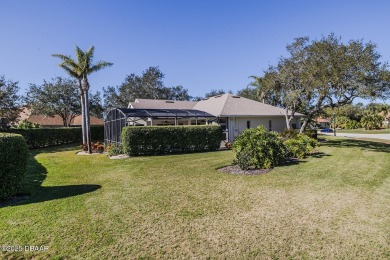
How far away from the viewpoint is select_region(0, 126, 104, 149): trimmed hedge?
2330 cm

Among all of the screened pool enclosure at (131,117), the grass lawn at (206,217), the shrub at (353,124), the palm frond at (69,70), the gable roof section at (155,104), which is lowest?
the grass lawn at (206,217)

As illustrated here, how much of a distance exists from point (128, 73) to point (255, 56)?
3373 cm

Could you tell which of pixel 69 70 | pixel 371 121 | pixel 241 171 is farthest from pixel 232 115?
pixel 371 121

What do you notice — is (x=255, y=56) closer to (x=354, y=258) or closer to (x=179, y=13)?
(x=179, y=13)

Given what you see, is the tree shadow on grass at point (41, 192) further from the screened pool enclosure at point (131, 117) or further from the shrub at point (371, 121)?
the shrub at point (371, 121)

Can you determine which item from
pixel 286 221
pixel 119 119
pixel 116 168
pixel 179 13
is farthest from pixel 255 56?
pixel 286 221

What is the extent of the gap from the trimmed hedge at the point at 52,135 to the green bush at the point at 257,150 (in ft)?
74.0

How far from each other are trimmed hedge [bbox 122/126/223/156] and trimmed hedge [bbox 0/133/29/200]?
8.68 metres

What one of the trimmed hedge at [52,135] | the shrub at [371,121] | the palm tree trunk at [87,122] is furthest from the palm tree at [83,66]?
the shrub at [371,121]

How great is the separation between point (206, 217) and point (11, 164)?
578 cm

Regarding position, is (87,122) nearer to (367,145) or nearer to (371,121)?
(367,145)

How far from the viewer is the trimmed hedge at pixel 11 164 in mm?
6387

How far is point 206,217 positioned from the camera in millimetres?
5309

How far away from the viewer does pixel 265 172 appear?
973 cm
